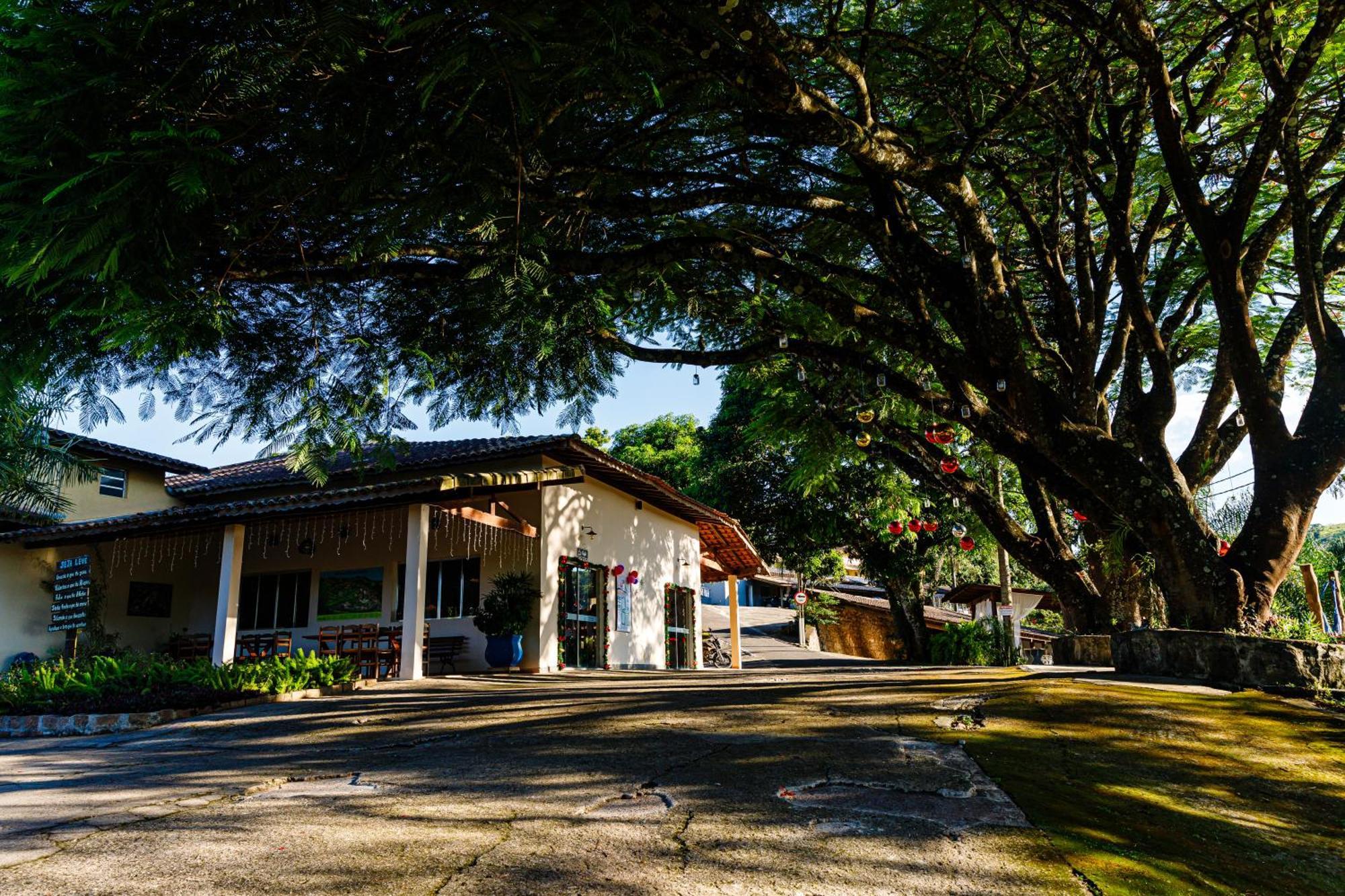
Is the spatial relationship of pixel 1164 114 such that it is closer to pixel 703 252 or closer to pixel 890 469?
pixel 703 252

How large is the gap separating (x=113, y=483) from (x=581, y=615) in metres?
10.6

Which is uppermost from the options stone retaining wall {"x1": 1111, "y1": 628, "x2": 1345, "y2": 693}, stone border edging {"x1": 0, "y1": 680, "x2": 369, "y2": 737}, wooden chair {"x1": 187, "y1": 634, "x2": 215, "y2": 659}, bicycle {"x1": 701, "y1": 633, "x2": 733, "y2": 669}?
stone retaining wall {"x1": 1111, "y1": 628, "x2": 1345, "y2": 693}

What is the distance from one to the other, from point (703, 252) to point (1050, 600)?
25840mm

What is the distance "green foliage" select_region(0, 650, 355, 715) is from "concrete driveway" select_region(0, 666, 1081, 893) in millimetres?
2039

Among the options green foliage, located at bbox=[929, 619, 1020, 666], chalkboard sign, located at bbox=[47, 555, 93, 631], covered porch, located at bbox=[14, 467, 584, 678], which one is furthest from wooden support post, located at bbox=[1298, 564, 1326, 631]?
chalkboard sign, located at bbox=[47, 555, 93, 631]

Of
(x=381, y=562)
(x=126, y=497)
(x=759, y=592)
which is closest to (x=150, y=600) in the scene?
(x=126, y=497)

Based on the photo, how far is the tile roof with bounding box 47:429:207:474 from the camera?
15.3m

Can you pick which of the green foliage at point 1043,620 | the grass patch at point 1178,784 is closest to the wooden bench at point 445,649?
the grass patch at point 1178,784

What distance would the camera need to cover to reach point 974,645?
20125 mm

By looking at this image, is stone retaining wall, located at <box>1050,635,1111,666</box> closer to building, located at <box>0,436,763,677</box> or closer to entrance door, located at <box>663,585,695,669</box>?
building, located at <box>0,436,763,677</box>

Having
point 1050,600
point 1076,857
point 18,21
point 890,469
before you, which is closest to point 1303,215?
point 1076,857

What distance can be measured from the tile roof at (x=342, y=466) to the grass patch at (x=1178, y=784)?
30.4 ft

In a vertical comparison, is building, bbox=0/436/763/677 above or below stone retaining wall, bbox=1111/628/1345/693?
above

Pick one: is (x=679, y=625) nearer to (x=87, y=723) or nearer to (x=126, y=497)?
(x=126, y=497)
